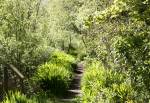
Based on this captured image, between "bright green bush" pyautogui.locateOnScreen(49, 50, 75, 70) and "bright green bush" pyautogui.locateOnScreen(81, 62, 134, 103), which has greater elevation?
"bright green bush" pyautogui.locateOnScreen(81, 62, 134, 103)

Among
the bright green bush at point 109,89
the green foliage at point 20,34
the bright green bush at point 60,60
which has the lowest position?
the bright green bush at point 60,60

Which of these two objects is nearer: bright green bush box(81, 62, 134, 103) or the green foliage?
bright green bush box(81, 62, 134, 103)

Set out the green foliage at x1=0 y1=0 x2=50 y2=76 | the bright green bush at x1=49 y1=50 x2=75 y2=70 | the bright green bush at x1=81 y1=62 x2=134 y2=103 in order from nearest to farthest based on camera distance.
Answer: the bright green bush at x1=81 y1=62 x2=134 y2=103 → the green foliage at x1=0 y1=0 x2=50 y2=76 → the bright green bush at x1=49 y1=50 x2=75 y2=70

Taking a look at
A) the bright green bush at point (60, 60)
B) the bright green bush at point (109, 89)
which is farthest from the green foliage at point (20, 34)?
the bright green bush at point (60, 60)

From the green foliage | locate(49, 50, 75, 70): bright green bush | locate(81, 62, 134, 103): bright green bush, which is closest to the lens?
locate(81, 62, 134, 103): bright green bush

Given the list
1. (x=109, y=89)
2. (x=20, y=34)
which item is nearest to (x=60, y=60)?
(x=20, y=34)

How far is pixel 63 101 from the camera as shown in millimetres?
16266

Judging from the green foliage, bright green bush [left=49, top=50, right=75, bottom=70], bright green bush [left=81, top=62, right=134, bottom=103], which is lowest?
bright green bush [left=49, top=50, right=75, bottom=70]

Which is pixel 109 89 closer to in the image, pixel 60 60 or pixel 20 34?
pixel 20 34

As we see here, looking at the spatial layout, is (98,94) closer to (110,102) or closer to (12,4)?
(110,102)

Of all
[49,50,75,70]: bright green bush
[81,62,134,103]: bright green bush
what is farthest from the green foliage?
[49,50,75,70]: bright green bush

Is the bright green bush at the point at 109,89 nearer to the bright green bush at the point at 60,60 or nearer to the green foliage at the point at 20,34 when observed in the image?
the green foliage at the point at 20,34

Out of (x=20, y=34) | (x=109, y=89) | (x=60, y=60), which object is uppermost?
(x=20, y=34)

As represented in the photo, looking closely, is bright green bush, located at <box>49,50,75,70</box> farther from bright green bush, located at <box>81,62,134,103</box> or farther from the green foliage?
bright green bush, located at <box>81,62,134,103</box>
